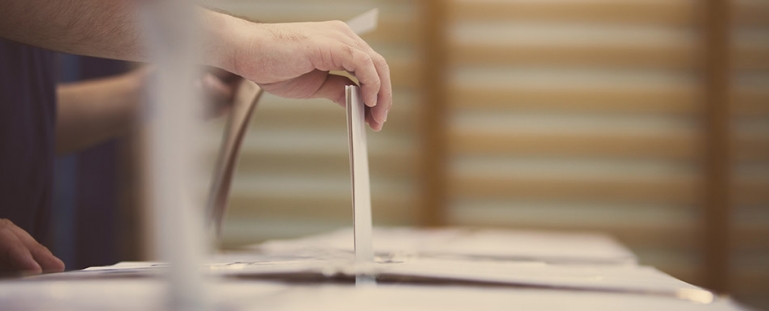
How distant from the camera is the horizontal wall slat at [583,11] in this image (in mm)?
2801

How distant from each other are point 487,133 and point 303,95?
6.80ft

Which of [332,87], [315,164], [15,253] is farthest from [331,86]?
[315,164]

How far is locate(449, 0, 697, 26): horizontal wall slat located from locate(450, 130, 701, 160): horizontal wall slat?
1.63 ft

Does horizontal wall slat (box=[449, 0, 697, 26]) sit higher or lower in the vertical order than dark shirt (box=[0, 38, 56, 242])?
higher

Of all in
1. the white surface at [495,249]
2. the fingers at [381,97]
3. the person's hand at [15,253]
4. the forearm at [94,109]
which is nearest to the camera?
the person's hand at [15,253]

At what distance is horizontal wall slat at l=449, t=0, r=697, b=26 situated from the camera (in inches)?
110

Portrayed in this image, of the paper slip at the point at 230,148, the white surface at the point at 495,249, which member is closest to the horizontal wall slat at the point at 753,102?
the white surface at the point at 495,249

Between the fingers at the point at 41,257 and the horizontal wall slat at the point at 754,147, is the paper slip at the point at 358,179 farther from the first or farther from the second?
the horizontal wall slat at the point at 754,147

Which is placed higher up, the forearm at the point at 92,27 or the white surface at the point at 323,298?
the forearm at the point at 92,27

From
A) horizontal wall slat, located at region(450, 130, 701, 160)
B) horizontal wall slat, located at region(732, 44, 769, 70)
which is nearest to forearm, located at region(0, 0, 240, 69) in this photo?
horizontal wall slat, located at region(450, 130, 701, 160)

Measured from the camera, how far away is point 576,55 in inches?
111

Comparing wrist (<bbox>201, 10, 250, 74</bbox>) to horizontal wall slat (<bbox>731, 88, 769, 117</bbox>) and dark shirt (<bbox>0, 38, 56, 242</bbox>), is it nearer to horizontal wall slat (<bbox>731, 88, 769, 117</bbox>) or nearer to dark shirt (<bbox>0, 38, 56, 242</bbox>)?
dark shirt (<bbox>0, 38, 56, 242</bbox>)

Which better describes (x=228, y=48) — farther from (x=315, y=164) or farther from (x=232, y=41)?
(x=315, y=164)

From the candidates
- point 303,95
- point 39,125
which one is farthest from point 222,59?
point 39,125
